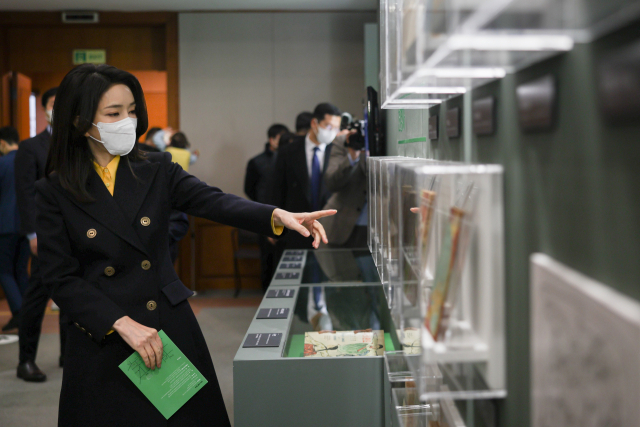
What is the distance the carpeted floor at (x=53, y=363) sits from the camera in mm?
3238

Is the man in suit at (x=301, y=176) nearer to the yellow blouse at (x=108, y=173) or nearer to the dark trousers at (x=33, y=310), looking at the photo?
the dark trousers at (x=33, y=310)

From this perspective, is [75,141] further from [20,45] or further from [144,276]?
[20,45]

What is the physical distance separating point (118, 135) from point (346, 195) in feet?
6.66

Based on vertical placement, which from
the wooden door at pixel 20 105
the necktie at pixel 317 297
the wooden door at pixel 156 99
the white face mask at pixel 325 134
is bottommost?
the necktie at pixel 317 297

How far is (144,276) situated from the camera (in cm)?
165

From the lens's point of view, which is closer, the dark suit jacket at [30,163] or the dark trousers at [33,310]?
the dark trousers at [33,310]

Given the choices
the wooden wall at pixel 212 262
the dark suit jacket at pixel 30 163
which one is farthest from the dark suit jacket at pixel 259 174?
the dark suit jacket at pixel 30 163

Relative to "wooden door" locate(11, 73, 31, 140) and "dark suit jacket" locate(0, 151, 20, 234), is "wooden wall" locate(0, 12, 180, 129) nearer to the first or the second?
"wooden door" locate(11, 73, 31, 140)

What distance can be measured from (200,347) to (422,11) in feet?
4.14

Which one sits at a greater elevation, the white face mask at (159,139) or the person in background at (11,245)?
the white face mask at (159,139)

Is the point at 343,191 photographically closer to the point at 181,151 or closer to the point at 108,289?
the point at 108,289

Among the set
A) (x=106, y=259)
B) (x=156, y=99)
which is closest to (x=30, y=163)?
(x=106, y=259)

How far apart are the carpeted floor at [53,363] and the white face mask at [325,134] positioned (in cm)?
171

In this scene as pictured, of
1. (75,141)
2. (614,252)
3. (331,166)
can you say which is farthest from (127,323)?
(331,166)
